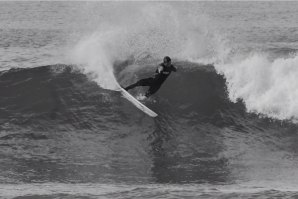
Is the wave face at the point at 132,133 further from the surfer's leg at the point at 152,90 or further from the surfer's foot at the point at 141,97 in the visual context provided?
the surfer's leg at the point at 152,90

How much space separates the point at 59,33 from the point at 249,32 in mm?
14360

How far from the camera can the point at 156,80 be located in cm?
1406

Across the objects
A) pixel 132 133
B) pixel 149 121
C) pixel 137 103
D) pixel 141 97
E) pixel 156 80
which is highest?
pixel 156 80

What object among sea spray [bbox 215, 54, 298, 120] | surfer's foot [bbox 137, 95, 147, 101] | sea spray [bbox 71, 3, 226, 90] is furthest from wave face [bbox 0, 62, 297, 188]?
sea spray [bbox 71, 3, 226, 90]

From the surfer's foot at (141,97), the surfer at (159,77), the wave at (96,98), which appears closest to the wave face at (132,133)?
the wave at (96,98)

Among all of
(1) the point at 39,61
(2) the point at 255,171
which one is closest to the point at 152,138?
(2) the point at 255,171

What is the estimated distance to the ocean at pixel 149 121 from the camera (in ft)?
34.2

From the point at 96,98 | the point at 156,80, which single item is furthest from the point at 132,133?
the point at 96,98

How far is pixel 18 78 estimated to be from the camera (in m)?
16.7

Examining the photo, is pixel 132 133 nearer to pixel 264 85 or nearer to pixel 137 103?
pixel 137 103

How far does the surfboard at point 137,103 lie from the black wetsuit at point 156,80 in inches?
17.6

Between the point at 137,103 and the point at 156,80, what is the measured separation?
2.91 ft

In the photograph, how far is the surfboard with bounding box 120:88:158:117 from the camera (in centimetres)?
1398

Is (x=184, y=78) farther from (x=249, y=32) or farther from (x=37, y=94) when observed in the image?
(x=249, y=32)
